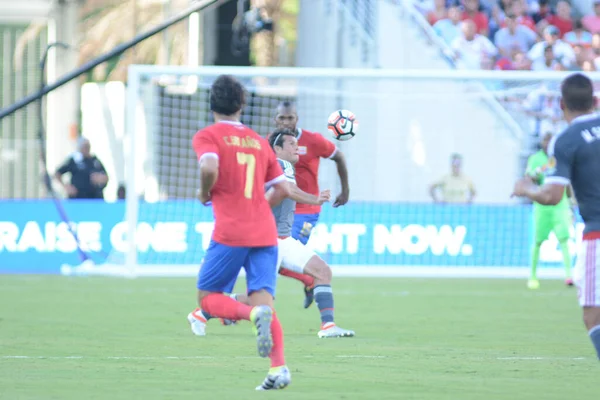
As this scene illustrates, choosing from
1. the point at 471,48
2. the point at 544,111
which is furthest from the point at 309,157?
the point at 471,48

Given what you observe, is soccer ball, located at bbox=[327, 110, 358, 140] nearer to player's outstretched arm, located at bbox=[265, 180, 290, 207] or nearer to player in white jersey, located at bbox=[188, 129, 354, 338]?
player in white jersey, located at bbox=[188, 129, 354, 338]

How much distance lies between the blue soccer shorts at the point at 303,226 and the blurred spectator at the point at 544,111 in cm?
1014

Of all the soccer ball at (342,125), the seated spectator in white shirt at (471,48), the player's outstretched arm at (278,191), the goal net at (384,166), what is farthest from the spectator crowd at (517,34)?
the player's outstretched arm at (278,191)

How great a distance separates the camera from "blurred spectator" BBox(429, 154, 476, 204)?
21.1 m

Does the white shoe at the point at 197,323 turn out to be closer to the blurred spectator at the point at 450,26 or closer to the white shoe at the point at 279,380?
the white shoe at the point at 279,380

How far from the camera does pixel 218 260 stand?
25.3 feet

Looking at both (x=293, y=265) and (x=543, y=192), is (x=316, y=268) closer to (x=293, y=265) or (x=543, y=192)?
(x=293, y=265)

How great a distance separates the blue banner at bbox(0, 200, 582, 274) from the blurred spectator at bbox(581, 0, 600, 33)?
6305 mm

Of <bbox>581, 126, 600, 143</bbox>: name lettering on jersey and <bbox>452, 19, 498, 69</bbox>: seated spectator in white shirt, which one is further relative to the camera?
<bbox>452, 19, 498, 69</bbox>: seated spectator in white shirt

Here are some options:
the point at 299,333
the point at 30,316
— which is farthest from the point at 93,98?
the point at 299,333

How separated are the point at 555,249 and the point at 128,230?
709cm

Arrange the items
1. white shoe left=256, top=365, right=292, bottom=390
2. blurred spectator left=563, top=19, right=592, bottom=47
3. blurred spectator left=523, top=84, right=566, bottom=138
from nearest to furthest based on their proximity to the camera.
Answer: white shoe left=256, top=365, right=292, bottom=390, blurred spectator left=523, top=84, right=566, bottom=138, blurred spectator left=563, top=19, right=592, bottom=47

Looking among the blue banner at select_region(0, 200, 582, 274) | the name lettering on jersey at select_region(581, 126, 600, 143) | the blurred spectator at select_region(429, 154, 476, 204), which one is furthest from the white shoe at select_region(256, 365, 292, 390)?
the blurred spectator at select_region(429, 154, 476, 204)

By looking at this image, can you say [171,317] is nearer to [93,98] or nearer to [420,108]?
[420,108]
